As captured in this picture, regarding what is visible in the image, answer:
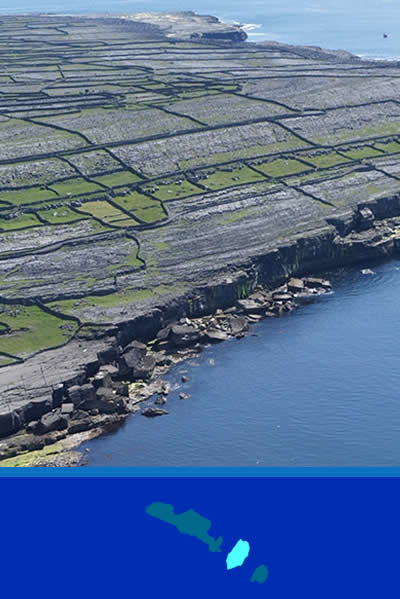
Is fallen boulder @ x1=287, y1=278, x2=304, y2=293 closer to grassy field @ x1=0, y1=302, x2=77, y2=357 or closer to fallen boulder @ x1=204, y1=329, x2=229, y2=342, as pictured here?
fallen boulder @ x1=204, y1=329, x2=229, y2=342

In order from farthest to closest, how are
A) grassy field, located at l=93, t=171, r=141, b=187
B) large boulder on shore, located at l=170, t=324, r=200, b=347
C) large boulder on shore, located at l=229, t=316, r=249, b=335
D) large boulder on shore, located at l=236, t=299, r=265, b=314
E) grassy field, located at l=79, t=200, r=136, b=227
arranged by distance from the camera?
grassy field, located at l=93, t=171, r=141, b=187 < grassy field, located at l=79, t=200, r=136, b=227 < large boulder on shore, located at l=236, t=299, r=265, b=314 < large boulder on shore, located at l=229, t=316, r=249, b=335 < large boulder on shore, located at l=170, t=324, r=200, b=347

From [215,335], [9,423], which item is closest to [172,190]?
[215,335]

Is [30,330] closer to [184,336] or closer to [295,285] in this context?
[184,336]

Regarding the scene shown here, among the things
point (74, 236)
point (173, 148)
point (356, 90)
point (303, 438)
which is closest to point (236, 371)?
point (303, 438)
